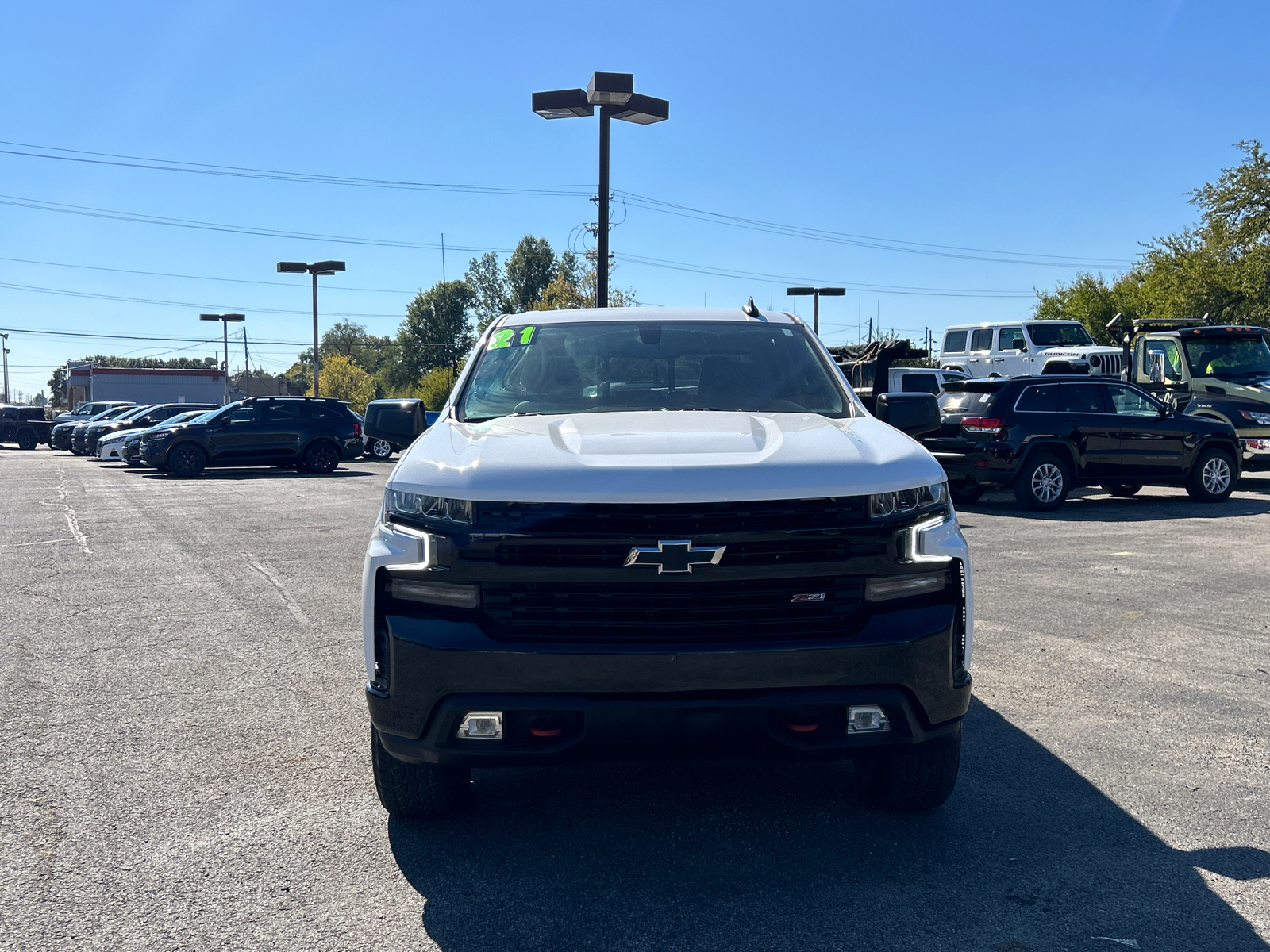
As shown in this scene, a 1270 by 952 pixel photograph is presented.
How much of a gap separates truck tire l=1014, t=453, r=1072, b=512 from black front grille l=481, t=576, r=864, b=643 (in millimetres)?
11738

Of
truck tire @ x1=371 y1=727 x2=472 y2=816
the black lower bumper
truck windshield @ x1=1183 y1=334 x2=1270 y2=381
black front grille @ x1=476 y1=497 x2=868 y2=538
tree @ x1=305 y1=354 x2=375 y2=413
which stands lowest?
truck tire @ x1=371 y1=727 x2=472 y2=816

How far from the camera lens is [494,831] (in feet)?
12.3

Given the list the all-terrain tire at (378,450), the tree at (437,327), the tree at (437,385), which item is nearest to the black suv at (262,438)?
the all-terrain tire at (378,450)

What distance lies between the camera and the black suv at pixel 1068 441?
14211 millimetres

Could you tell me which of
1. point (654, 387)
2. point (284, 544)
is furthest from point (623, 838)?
point (284, 544)

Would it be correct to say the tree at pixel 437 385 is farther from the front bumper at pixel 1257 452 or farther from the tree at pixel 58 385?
the tree at pixel 58 385

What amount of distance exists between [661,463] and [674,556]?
0.31 metres

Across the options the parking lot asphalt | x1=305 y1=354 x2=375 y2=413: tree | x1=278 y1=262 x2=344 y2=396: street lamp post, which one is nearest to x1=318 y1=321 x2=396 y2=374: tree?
x1=305 y1=354 x2=375 y2=413: tree

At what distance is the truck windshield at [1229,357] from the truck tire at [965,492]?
5.67 m

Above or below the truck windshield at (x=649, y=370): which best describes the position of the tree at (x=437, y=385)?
above

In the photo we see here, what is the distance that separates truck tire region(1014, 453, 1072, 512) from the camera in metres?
14.2

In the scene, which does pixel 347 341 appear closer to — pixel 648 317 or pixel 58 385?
pixel 58 385

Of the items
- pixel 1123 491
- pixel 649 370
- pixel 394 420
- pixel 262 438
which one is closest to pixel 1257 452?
pixel 1123 491

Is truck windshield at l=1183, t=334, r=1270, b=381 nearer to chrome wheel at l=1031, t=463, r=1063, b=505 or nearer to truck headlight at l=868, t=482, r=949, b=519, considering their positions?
chrome wheel at l=1031, t=463, r=1063, b=505
